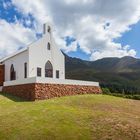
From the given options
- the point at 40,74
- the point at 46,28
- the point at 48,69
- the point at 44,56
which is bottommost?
the point at 40,74

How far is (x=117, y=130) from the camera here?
75.2ft

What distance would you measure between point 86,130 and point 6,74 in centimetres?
3071

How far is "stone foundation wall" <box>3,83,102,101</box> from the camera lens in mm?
35094

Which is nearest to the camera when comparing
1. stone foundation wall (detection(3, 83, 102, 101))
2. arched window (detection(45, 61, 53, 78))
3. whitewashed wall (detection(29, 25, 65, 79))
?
stone foundation wall (detection(3, 83, 102, 101))

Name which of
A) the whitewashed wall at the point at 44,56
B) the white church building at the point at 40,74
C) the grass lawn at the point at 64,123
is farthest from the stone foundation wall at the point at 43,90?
the whitewashed wall at the point at 44,56

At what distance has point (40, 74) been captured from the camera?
149 ft

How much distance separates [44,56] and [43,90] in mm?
11359

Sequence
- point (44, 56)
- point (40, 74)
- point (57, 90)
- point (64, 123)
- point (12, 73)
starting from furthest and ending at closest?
point (12, 73), point (44, 56), point (40, 74), point (57, 90), point (64, 123)

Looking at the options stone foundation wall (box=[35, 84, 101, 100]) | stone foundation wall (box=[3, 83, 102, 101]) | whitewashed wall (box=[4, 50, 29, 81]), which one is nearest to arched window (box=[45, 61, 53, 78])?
whitewashed wall (box=[4, 50, 29, 81])

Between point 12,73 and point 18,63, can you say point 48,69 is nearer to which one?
point 18,63

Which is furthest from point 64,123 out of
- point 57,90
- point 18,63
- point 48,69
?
point 18,63

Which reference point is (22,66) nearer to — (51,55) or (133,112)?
(51,55)

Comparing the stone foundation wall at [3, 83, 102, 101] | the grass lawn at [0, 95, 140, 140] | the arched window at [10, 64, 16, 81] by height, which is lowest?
the grass lawn at [0, 95, 140, 140]

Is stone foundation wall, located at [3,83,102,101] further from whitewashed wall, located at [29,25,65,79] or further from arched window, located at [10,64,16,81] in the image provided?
arched window, located at [10,64,16,81]
